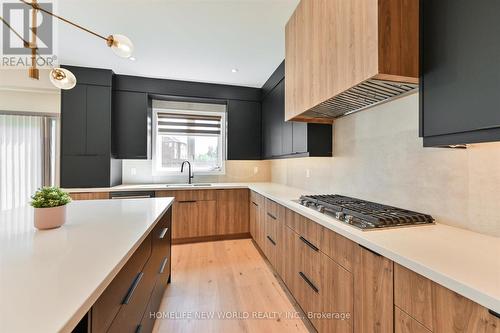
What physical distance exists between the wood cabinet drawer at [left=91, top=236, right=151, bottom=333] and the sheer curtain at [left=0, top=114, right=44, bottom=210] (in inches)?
133

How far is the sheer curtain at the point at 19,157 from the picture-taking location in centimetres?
306

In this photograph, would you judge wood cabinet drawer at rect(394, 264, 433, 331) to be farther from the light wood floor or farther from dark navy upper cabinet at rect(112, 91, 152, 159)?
dark navy upper cabinet at rect(112, 91, 152, 159)

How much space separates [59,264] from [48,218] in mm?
572

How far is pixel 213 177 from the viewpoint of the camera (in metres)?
3.92

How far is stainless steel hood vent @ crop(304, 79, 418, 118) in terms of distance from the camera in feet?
4.11

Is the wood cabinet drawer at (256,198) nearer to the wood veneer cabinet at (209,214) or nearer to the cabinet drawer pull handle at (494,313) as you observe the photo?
the wood veneer cabinet at (209,214)

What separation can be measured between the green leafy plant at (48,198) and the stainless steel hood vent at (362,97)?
1796 mm

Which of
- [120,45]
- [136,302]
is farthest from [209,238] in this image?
[120,45]

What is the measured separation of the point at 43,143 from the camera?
3.21 meters

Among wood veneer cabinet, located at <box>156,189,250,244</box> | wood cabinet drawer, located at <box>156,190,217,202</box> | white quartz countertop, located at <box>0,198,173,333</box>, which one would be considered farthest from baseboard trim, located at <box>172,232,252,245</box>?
white quartz countertop, located at <box>0,198,173,333</box>

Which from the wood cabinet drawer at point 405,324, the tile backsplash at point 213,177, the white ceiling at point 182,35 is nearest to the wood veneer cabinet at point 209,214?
the tile backsplash at point 213,177

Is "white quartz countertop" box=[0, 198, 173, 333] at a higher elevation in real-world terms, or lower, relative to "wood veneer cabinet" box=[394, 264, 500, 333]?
higher

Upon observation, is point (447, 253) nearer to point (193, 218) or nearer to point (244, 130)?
point (193, 218)

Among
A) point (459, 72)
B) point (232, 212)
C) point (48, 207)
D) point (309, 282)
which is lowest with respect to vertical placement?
point (309, 282)
